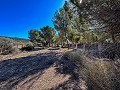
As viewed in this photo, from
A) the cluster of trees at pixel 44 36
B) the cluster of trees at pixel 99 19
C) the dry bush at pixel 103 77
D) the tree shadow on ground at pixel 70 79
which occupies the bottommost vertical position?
the tree shadow on ground at pixel 70 79

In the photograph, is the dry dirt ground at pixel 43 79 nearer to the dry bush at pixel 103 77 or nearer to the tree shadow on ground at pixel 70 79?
the tree shadow on ground at pixel 70 79

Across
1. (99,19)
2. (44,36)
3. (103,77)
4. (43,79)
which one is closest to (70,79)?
(43,79)

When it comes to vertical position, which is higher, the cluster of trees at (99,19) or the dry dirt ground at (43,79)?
the cluster of trees at (99,19)

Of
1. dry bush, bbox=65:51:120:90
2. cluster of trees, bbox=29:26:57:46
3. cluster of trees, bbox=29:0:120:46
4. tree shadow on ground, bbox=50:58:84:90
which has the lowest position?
tree shadow on ground, bbox=50:58:84:90

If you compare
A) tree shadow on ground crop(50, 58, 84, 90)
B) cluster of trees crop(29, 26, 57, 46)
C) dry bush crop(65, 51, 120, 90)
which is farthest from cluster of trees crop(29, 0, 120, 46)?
cluster of trees crop(29, 26, 57, 46)

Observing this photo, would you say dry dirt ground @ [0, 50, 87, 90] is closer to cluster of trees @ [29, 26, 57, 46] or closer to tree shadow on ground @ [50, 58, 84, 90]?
tree shadow on ground @ [50, 58, 84, 90]

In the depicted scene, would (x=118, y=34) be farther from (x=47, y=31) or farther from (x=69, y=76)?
(x=47, y=31)

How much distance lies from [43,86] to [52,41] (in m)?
49.8

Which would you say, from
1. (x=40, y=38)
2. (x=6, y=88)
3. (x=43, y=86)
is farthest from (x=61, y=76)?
(x=40, y=38)

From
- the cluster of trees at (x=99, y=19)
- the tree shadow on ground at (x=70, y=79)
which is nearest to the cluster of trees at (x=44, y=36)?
the tree shadow on ground at (x=70, y=79)

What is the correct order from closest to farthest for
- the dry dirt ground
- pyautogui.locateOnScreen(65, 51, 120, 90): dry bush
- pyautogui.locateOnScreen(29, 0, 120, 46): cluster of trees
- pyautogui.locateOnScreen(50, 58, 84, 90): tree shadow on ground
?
pyautogui.locateOnScreen(65, 51, 120, 90): dry bush, pyautogui.locateOnScreen(29, 0, 120, 46): cluster of trees, pyautogui.locateOnScreen(50, 58, 84, 90): tree shadow on ground, the dry dirt ground

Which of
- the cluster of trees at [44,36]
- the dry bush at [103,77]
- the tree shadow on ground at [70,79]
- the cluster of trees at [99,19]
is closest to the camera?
the dry bush at [103,77]

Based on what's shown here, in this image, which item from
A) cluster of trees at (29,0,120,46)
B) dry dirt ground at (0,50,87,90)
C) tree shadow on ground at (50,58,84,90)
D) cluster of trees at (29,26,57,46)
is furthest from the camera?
cluster of trees at (29,26,57,46)

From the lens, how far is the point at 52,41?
2228 inches
